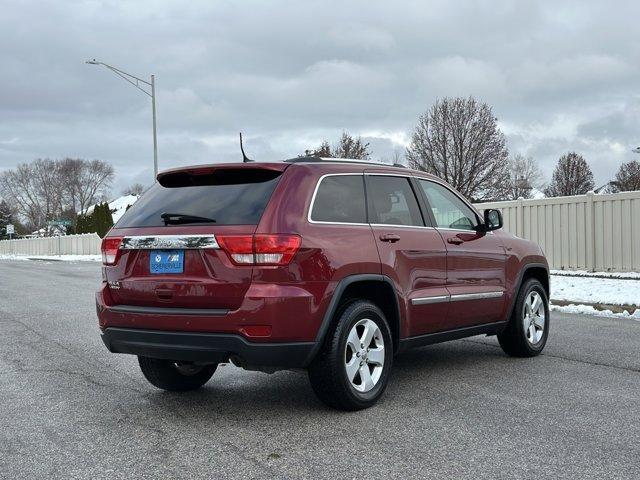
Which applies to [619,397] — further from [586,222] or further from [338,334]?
[586,222]

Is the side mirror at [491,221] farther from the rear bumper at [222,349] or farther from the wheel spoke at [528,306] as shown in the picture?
the rear bumper at [222,349]

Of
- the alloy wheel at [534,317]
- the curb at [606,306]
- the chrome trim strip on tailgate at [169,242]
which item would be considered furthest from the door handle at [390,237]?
the curb at [606,306]

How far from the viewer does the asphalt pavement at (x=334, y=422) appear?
3857 millimetres

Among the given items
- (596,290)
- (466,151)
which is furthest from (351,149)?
(596,290)

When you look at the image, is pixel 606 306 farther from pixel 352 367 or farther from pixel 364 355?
pixel 352 367

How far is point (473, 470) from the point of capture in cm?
377

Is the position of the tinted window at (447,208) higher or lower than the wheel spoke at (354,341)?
higher

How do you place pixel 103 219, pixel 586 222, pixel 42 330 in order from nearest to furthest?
pixel 42 330 → pixel 586 222 → pixel 103 219

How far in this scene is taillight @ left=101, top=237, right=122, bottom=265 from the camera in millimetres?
5055

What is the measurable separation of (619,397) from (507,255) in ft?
5.83

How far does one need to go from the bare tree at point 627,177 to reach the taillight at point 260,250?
66.8 m

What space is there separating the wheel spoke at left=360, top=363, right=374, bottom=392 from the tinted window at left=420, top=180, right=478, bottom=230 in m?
1.56

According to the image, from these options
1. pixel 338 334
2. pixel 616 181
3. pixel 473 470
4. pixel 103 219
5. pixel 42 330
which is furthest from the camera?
pixel 616 181

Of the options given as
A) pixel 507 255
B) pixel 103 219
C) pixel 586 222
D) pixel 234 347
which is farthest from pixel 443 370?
pixel 103 219
